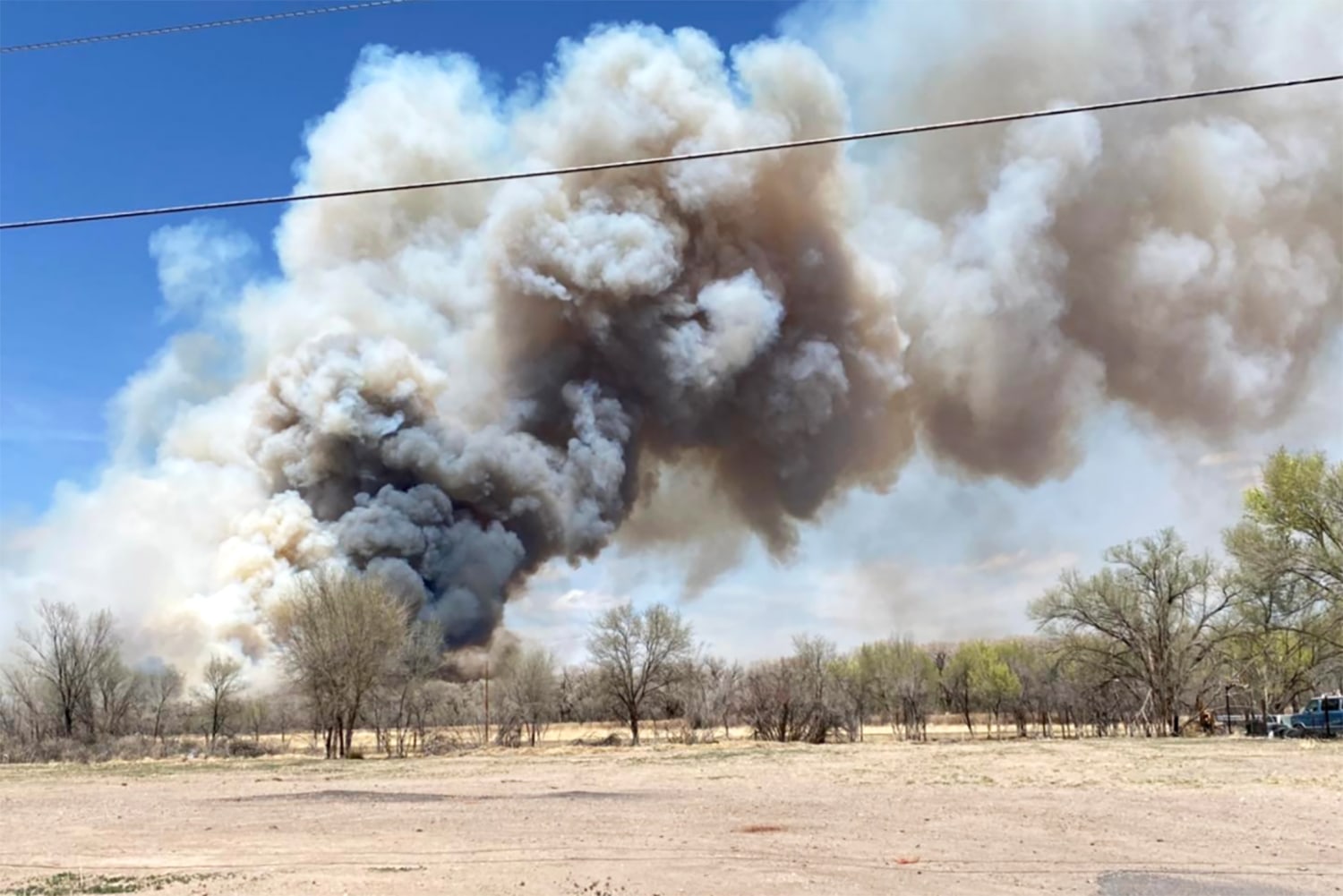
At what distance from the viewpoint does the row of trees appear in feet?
106

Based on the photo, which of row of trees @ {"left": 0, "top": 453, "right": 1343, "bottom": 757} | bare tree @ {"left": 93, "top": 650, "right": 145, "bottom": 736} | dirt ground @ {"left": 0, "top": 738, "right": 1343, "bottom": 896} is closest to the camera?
dirt ground @ {"left": 0, "top": 738, "right": 1343, "bottom": 896}

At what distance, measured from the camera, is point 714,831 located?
38.8 ft

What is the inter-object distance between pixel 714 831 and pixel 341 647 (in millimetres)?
25585

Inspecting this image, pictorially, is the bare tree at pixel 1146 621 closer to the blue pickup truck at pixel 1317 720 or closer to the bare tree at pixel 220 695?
the blue pickup truck at pixel 1317 720

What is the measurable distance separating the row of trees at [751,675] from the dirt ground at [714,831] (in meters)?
11.7

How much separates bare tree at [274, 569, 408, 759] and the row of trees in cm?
7

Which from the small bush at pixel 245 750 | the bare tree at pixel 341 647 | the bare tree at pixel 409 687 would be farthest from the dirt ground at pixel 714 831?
the bare tree at pixel 409 687

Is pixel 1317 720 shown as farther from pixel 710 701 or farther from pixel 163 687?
pixel 163 687

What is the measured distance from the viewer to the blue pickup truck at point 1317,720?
33344mm

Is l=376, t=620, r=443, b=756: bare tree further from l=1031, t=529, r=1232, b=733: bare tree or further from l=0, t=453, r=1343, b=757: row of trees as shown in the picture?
l=1031, t=529, r=1232, b=733: bare tree

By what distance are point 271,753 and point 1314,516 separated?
35.0 meters

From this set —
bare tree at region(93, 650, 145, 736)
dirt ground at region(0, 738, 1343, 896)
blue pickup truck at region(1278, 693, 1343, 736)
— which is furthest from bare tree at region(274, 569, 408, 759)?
blue pickup truck at region(1278, 693, 1343, 736)

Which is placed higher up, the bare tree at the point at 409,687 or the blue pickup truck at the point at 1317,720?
the bare tree at the point at 409,687

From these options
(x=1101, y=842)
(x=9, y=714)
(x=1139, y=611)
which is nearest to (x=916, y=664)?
(x=1139, y=611)
